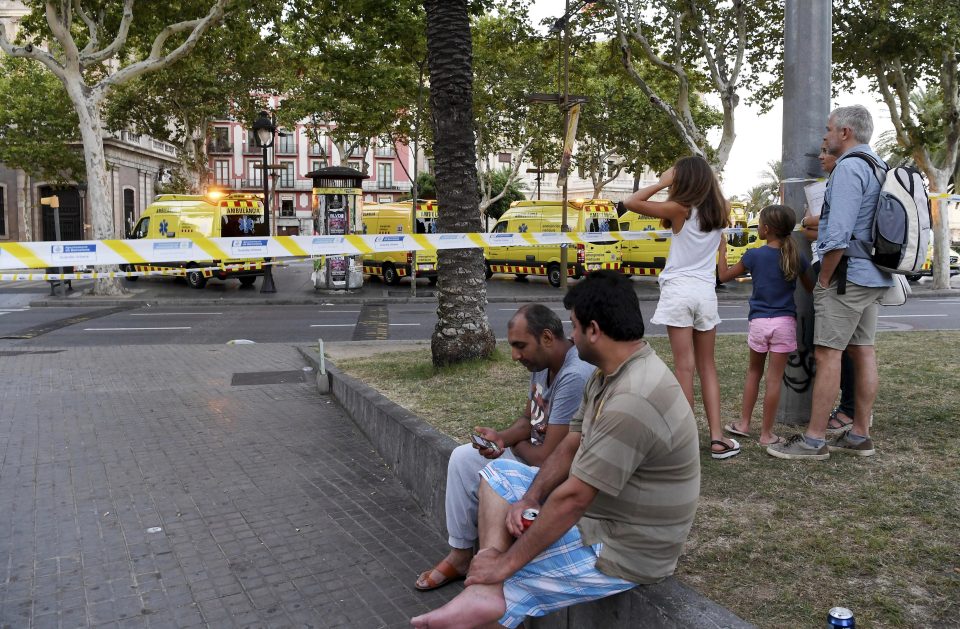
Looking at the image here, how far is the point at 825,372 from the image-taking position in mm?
4227

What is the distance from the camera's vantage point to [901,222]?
157 inches

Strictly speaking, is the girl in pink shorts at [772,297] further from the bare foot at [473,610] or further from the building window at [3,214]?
the building window at [3,214]

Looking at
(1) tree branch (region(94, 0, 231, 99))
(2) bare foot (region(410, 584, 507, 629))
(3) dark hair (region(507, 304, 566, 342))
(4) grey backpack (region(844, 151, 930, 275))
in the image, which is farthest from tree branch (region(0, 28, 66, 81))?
(2) bare foot (region(410, 584, 507, 629))

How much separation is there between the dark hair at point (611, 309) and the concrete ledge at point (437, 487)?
0.80 metres

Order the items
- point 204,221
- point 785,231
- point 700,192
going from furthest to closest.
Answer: point 204,221
point 785,231
point 700,192

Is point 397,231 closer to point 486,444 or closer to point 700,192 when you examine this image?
point 700,192

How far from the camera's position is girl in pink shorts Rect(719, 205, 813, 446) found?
458cm

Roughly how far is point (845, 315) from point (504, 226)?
2211cm

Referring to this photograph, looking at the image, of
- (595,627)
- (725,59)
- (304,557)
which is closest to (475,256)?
(304,557)

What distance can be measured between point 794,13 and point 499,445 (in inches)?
138

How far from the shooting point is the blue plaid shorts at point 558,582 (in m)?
2.48

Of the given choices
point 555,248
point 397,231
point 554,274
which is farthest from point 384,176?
point 555,248

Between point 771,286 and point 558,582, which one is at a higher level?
point 771,286

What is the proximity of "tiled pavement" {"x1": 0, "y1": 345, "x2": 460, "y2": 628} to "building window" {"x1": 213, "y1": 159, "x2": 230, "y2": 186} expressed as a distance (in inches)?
2790
